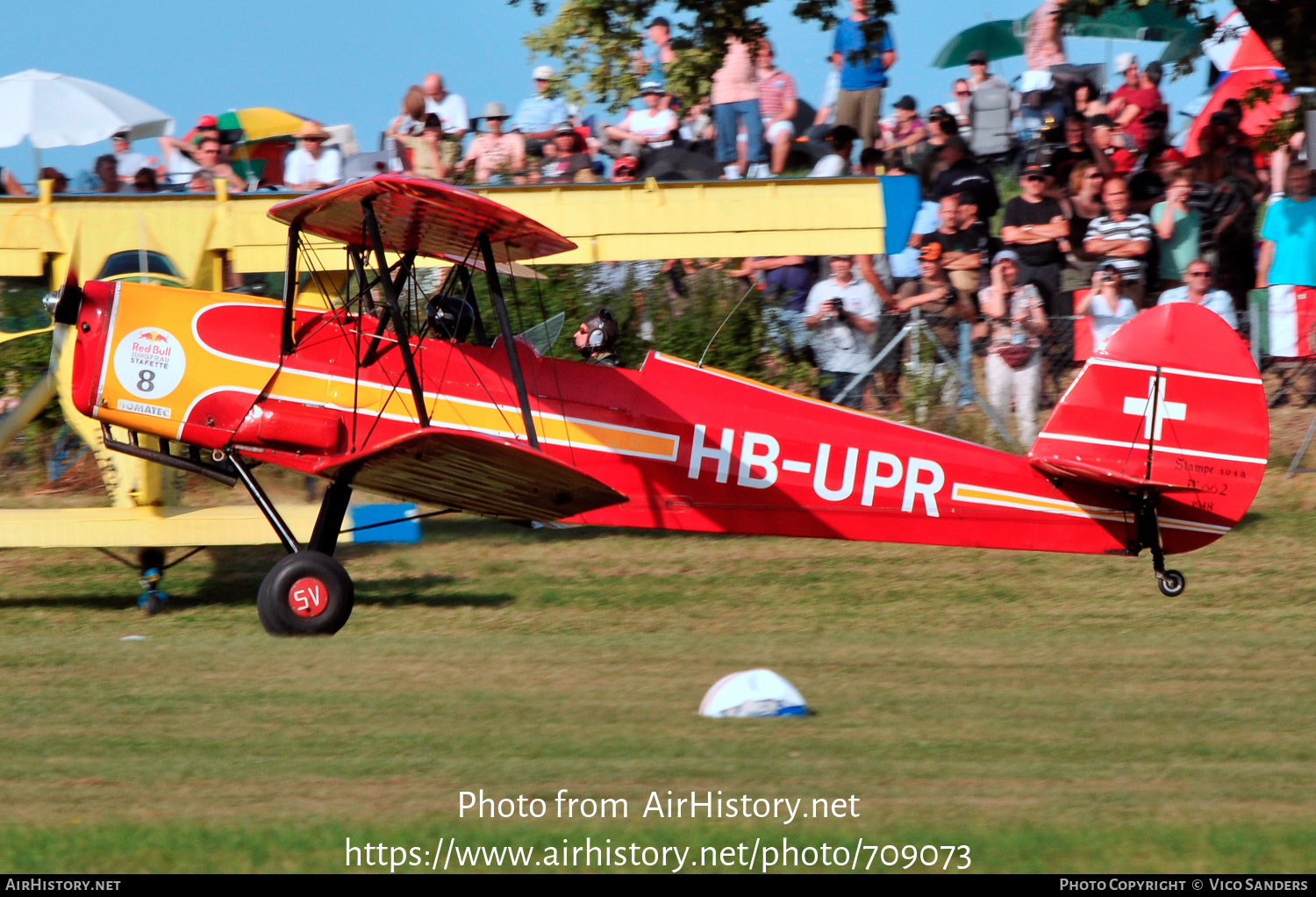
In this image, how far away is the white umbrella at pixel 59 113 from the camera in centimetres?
1304

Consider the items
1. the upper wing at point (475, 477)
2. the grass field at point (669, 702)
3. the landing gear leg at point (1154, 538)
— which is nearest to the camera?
the grass field at point (669, 702)

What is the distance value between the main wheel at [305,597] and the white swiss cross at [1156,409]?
435 cm

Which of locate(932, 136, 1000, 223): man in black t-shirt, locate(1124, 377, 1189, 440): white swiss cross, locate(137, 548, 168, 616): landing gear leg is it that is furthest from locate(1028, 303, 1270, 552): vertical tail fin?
locate(137, 548, 168, 616): landing gear leg

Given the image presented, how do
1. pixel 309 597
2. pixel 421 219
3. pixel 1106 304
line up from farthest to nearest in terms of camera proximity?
pixel 1106 304 → pixel 309 597 → pixel 421 219

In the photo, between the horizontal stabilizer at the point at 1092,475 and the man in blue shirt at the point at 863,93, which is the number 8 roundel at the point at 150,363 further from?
the man in blue shirt at the point at 863,93

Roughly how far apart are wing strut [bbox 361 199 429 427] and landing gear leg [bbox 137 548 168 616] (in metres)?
2.87

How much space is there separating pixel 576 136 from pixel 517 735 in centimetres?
733

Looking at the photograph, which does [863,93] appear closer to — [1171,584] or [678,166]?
[678,166]

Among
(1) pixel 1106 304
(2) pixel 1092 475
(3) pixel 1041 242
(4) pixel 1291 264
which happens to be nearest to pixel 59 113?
(3) pixel 1041 242

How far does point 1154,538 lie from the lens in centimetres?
800

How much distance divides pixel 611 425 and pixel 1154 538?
10.1ft

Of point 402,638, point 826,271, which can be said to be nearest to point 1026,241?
point 826,271

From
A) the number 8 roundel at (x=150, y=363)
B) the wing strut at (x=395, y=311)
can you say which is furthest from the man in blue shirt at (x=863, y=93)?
the number 8 roundel at (x=150, y=363)

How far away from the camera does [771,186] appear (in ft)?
30.3
